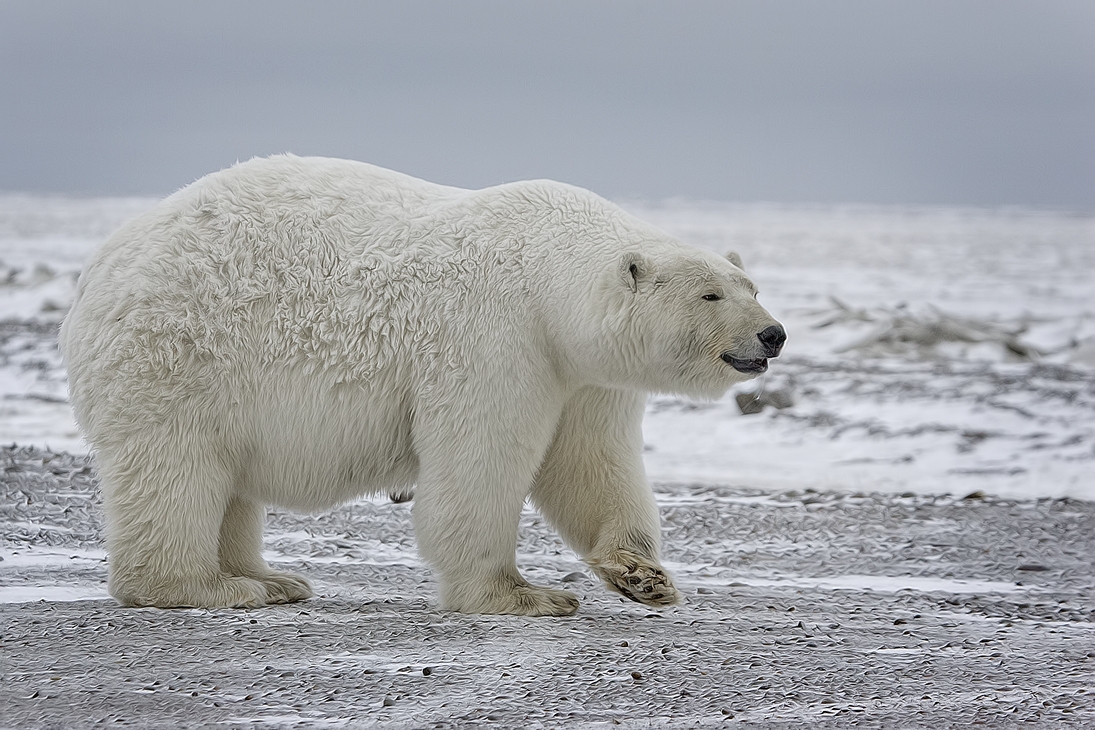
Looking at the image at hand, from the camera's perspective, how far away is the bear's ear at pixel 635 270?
15.2ft

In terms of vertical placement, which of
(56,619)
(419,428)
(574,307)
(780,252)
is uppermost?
(780,252)

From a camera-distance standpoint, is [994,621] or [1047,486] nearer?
[994,621]

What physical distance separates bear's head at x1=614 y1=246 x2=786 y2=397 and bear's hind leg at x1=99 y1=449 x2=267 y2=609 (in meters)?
1.78

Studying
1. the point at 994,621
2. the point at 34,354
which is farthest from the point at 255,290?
the point at 34,354

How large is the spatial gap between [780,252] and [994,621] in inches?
1185

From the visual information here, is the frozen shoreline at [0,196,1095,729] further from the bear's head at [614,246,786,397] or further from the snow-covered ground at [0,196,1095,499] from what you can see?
the bear's head at [614,246,786,397]

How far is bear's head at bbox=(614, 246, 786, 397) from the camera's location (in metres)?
4.57

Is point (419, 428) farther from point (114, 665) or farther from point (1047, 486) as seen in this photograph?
point (1047, 486)

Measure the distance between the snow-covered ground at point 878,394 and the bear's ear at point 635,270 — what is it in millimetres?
3688

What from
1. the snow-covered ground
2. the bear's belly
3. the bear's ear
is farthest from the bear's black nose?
the snow-covered ground

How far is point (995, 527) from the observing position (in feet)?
22.6

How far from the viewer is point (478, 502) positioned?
15.5ft

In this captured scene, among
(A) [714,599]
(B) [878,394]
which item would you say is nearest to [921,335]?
(B) [878,394]

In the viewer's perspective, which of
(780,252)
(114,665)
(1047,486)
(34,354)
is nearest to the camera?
(114,665)
